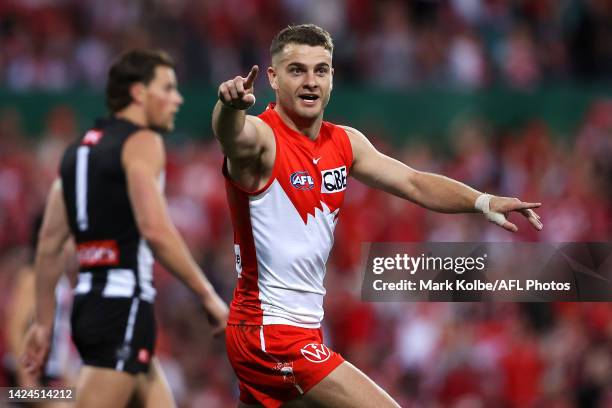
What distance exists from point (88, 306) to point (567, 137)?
8162mm

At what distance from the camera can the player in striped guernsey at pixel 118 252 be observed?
6871 millimetres

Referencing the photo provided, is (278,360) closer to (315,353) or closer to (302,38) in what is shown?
(315,353)

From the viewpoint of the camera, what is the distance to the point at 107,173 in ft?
23.1

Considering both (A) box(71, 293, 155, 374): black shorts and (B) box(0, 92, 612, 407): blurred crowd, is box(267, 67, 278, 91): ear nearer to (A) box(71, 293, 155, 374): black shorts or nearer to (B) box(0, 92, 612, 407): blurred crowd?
(A) box(71, 293, 155, 374): black shorts

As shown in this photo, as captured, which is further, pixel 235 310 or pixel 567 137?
pixel 567 137

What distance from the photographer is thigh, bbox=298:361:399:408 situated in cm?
562

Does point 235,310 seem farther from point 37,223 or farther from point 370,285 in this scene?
point 37,223

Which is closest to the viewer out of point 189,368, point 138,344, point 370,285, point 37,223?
point 370,285

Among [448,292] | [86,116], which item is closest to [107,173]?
[448,292]

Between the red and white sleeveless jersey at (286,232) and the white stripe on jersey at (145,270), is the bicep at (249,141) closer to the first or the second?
the red and white sleeveless jersey at (286,232)

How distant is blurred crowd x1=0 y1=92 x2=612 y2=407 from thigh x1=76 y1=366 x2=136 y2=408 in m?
4.40


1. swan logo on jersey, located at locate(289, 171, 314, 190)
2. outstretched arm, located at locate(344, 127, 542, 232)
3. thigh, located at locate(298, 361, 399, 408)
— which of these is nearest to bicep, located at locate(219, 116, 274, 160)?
swan logo on jersey, located at locate(289, 171, 314, 190)

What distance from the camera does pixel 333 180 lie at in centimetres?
594

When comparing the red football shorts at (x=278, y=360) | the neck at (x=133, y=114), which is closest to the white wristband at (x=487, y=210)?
the red football shorts at (x=278, y=360)
